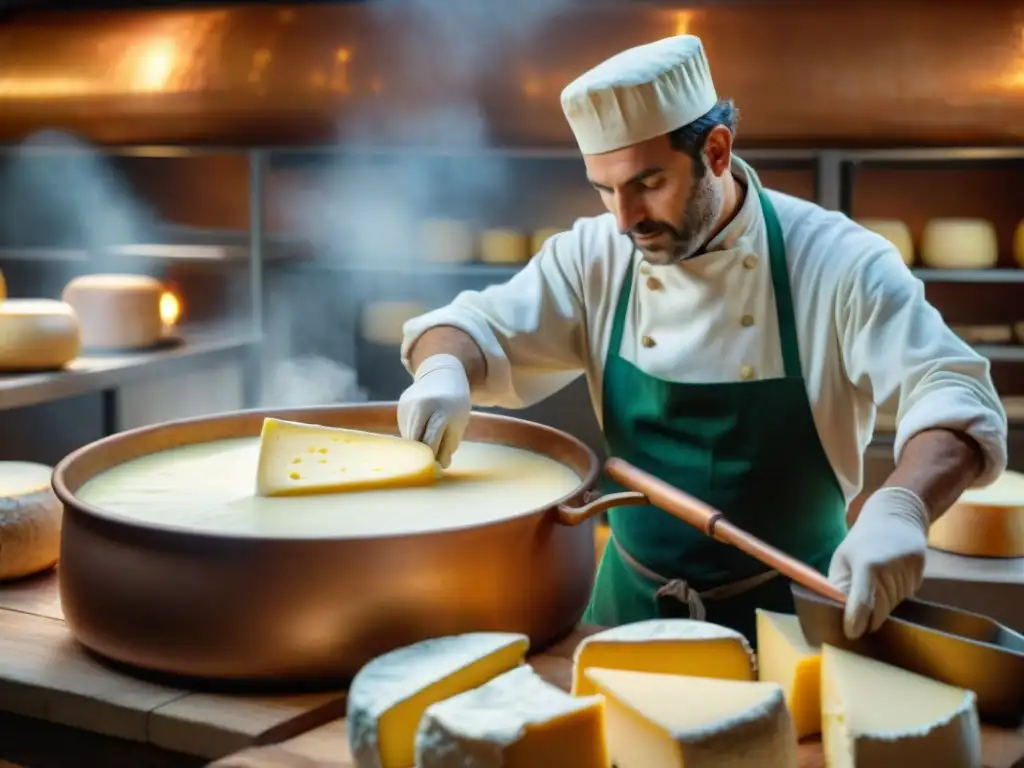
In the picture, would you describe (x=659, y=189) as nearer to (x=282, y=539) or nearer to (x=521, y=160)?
(x=282, y=539)

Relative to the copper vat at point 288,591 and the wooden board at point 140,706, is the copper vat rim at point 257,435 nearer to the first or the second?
the copper vat at point 288,591

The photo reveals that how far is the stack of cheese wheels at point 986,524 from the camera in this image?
99.1 inches

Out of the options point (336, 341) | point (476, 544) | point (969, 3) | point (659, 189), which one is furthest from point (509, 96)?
point (476, 544)

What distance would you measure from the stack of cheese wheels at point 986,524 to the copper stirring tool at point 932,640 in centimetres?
131

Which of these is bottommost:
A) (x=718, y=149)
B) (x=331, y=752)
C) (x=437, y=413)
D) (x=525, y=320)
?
(x=331, y=752)

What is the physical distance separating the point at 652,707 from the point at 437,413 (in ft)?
2.43

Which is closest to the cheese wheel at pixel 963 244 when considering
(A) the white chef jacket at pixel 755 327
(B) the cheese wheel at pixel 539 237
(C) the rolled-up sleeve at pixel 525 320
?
(B) the cheese wheel at pixel 539 237

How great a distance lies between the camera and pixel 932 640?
119 centimetres

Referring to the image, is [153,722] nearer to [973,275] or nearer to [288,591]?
[288,591]

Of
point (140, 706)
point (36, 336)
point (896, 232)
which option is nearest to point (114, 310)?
point (36, 336)

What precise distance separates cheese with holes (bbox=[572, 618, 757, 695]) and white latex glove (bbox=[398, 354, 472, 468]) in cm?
58

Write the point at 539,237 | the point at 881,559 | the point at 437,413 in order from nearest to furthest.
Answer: the point at 881,559, the point at 437,413, the point at 539,237

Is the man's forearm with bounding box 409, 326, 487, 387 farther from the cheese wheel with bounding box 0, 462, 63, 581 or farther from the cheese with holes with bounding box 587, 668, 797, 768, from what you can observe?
the cheese with holes with bounding box 587, 668, 797, 768

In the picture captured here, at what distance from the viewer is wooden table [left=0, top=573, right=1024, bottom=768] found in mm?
1190
